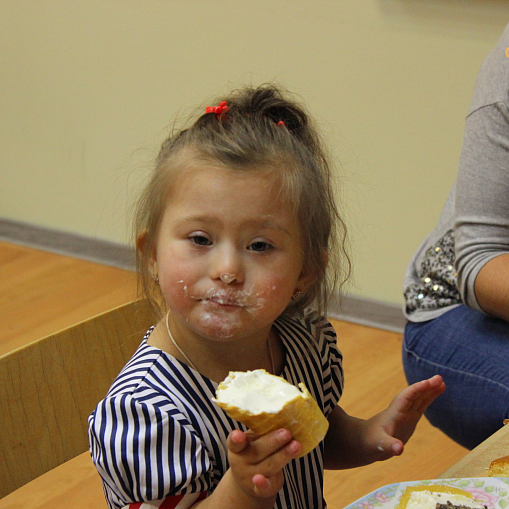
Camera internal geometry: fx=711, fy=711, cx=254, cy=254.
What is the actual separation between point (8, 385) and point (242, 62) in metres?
1.98

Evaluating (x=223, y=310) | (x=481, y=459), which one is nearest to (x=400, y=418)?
(x=481, y=459)

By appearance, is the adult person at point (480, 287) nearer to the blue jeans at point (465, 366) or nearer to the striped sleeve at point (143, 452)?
the blue jeans at point (465, 366)

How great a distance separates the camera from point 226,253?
84 centimetres

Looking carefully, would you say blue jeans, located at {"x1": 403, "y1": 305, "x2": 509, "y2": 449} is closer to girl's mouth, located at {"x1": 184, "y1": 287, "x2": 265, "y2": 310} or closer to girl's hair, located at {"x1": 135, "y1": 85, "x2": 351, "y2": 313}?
girl's hair, located at {"x1": 135, "y1": 85, "x2": 351, "y2": 313}

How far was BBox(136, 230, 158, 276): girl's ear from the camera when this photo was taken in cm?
98

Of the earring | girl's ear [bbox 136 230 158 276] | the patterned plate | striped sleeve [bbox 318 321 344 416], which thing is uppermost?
girl's ear [bbox 136 230 158 276]

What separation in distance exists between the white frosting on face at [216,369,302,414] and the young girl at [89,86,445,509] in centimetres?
3

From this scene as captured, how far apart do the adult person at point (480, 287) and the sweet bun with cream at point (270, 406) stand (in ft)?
2.07

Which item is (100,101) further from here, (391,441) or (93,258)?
(391,441)

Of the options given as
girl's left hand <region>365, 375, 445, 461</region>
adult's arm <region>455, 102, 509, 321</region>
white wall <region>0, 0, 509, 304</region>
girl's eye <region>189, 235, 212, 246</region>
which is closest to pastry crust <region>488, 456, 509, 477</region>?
girl's left hand <region>365, 375, 445, 461</region>

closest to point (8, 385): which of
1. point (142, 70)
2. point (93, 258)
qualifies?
point (142, 70)

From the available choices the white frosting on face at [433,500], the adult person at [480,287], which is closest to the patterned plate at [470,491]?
the white frosting on face at [433,500]

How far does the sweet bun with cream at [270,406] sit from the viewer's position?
2.23 feet

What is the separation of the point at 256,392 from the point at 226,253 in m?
0.20
